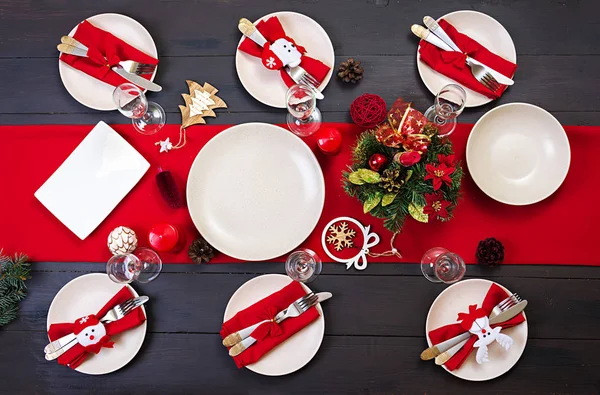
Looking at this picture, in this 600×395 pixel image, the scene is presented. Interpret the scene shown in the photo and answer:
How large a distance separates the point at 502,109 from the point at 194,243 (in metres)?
0.87

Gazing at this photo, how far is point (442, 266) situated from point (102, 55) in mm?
1060

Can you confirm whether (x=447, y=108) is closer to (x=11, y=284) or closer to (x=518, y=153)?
(x=518, y=153)

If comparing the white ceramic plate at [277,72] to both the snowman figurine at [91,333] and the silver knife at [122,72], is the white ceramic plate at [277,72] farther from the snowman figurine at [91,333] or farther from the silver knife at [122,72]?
the snowman figurine at [91,333]

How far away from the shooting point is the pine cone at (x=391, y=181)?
924 millimetres

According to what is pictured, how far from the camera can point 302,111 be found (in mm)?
1142

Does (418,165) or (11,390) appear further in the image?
(11,390)

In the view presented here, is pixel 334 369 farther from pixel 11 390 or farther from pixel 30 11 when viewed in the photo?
pixel 30 11

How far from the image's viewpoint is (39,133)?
4.07 ft

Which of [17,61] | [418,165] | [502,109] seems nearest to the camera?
[418,165]

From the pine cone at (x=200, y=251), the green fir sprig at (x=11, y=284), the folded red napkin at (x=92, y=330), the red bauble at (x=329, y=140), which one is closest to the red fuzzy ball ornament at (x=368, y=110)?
the red bauble at (x=329, y=140)

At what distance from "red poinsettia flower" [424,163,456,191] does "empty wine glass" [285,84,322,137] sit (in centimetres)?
37

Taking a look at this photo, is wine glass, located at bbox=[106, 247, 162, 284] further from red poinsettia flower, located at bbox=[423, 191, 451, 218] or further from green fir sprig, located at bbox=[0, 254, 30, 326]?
red poinsettia flower, located at bbox=[423, 191, 451, 218]

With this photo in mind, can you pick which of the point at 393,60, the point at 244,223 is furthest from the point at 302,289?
the point at 393,60

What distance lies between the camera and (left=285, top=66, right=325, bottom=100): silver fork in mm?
1179
